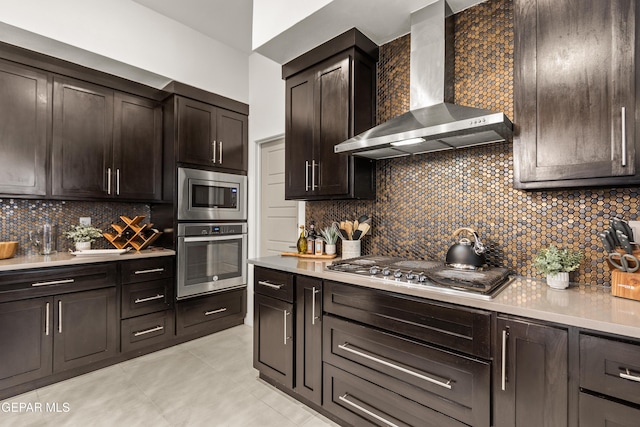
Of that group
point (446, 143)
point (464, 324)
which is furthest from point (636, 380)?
point (446, 143)

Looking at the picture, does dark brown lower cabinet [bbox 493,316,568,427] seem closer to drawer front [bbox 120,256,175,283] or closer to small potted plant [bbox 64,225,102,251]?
drawer front [bbox 120,256,175,283]

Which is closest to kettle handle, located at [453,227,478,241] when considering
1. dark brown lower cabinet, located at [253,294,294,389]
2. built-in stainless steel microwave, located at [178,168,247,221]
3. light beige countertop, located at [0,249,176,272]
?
dark brown lower cabinet, located at [253,294,294,389]

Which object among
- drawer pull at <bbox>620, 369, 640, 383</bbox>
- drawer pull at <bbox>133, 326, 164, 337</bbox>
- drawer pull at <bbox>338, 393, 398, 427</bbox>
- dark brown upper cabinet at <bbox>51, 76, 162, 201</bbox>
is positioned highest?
dark brown upper cabinet at <bbox>51, 76, 162, 201</bbox>

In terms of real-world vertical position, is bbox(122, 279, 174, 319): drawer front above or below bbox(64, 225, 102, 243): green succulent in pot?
below

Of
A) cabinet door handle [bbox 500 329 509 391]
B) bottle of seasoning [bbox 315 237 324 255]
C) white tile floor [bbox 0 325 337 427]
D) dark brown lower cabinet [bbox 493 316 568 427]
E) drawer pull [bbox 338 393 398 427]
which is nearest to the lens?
dark brown lower cabinet [bbox 493 316 568 427]

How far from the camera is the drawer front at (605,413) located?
3.39 ft

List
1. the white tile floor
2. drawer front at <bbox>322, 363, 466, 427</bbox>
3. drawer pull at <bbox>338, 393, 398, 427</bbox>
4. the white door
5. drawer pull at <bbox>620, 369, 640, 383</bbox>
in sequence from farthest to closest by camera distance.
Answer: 1. the white door
2. the white tile floor
3. drawer pull at <bbox>338, 393, 398, 427</bbox>
4. drawer front at <bbox>322, 363, 466, 427</bbox>
5. drawer pull at <bbox>620, 369, 640, 383</bbox>

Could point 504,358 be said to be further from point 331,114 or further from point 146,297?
point 146,297

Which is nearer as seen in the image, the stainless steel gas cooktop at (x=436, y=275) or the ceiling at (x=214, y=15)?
the stainless steel gas cooktop at (x=436, y=275)

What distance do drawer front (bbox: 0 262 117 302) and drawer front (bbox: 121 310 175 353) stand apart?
448mm

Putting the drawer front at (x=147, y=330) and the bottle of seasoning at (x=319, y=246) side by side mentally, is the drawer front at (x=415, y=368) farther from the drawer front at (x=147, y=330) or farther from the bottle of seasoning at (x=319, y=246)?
the drawer front at (x=147, y=330)

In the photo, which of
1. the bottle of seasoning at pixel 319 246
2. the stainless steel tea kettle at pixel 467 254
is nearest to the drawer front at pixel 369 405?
the stainless steel tea kettle at pixel 467 254

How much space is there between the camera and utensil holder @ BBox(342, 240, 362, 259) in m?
2.44

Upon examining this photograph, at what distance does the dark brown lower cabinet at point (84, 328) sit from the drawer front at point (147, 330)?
0.30 ft
